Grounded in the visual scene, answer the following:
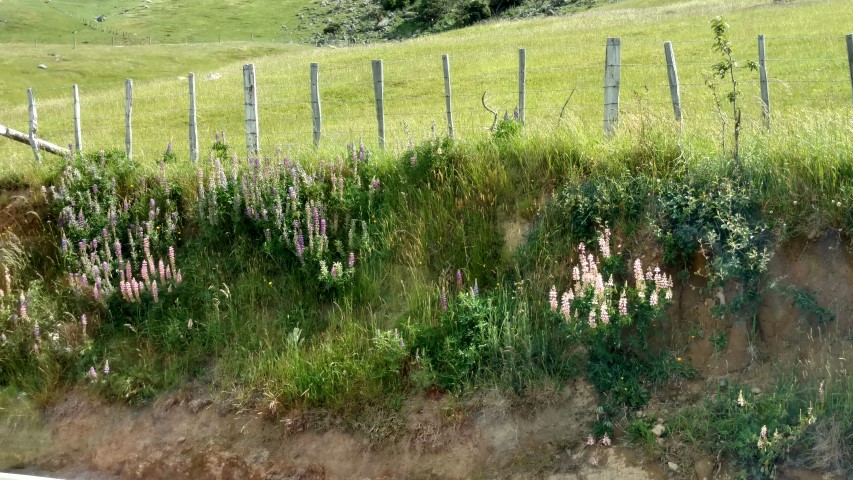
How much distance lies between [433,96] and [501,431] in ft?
57.5

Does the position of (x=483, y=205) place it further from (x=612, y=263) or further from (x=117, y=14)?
(x=117, y=14)

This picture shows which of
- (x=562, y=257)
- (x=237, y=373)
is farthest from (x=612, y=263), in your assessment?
(x=237, y=373)

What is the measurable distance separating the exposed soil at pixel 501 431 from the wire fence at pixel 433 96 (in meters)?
4.71

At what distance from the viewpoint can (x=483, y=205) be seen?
788 cm

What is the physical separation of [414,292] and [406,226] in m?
0.95

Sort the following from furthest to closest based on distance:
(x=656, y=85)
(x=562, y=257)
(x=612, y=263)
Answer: (x=656, y=85), (x=562, y=257), (x=612, y=263)

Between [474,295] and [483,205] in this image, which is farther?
[483,205]

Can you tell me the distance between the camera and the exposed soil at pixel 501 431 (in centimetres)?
589

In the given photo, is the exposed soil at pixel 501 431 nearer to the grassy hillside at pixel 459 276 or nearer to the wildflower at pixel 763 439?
the grassy hillside at pixel 459 276

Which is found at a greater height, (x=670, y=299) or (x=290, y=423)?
(x=670, y=299)

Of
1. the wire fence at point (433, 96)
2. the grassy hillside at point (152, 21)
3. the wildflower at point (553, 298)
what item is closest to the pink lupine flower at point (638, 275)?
the wildflower at point (553, 298)

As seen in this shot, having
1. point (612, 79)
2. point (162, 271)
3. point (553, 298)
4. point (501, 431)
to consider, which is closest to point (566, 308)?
point (553, 298)

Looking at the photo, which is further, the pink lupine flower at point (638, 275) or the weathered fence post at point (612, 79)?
the weathered fence post at point (612, 79)

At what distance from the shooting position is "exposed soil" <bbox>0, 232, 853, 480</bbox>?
589cm
